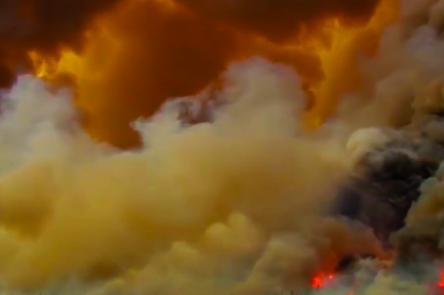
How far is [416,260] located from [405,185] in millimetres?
3051

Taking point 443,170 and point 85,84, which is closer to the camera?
point 443,170

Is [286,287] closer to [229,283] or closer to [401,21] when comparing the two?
[229,283]

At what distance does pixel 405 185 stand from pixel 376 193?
112cm

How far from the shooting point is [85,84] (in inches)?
1102

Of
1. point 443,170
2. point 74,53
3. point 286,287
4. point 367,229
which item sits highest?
point 74,53

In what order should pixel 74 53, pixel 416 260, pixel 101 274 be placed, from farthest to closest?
1. pixel 74 53
2. pixel 101 274
3. pixel 416 260

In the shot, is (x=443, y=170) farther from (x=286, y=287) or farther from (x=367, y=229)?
(x=286, y=287)

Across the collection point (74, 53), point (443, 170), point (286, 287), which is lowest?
point (286, 287)

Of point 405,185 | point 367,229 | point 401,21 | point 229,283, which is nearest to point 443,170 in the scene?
point 405,185

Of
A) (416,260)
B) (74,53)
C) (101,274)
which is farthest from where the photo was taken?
(74,53)

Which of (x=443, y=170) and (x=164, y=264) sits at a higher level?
(x=443, y=170)

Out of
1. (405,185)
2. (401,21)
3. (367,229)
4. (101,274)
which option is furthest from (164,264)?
(401,21)

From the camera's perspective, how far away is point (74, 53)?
27.9 meters

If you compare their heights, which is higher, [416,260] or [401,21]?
[401,21]
